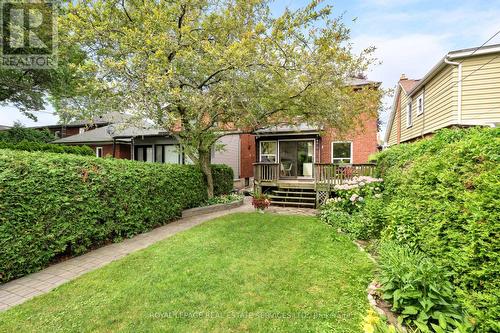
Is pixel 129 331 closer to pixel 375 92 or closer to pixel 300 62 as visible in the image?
pixel 300 62

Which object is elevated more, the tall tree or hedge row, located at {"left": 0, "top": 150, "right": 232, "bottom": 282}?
the tall tree

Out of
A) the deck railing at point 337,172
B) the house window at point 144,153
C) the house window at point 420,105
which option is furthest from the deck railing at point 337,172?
the house window at point 144,153

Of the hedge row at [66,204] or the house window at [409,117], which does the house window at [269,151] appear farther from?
the hedge row at [66,204]

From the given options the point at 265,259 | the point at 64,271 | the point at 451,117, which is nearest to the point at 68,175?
the point at 64,271

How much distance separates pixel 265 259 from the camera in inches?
184

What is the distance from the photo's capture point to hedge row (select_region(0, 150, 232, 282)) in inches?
163

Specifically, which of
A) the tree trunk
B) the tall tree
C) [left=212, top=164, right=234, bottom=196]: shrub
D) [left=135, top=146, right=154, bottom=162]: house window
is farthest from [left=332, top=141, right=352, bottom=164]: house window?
[left=135, top=146, right=154, bottom=162]: house window

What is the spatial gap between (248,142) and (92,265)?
14.3 m

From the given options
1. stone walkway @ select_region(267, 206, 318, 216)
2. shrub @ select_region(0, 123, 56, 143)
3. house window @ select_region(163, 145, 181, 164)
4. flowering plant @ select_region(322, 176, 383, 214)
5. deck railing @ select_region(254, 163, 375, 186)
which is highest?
shrub @ select_region(0, 123, 56, 143)

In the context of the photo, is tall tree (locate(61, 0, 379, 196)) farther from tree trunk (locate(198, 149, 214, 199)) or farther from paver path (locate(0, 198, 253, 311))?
paver path (locate(0, 198, 253, 311))

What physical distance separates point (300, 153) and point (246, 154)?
469 cm

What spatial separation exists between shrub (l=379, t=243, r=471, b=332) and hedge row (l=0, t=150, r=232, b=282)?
5483mm

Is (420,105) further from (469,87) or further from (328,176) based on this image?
(328,176)

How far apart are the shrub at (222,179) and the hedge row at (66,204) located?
445 centimetres
